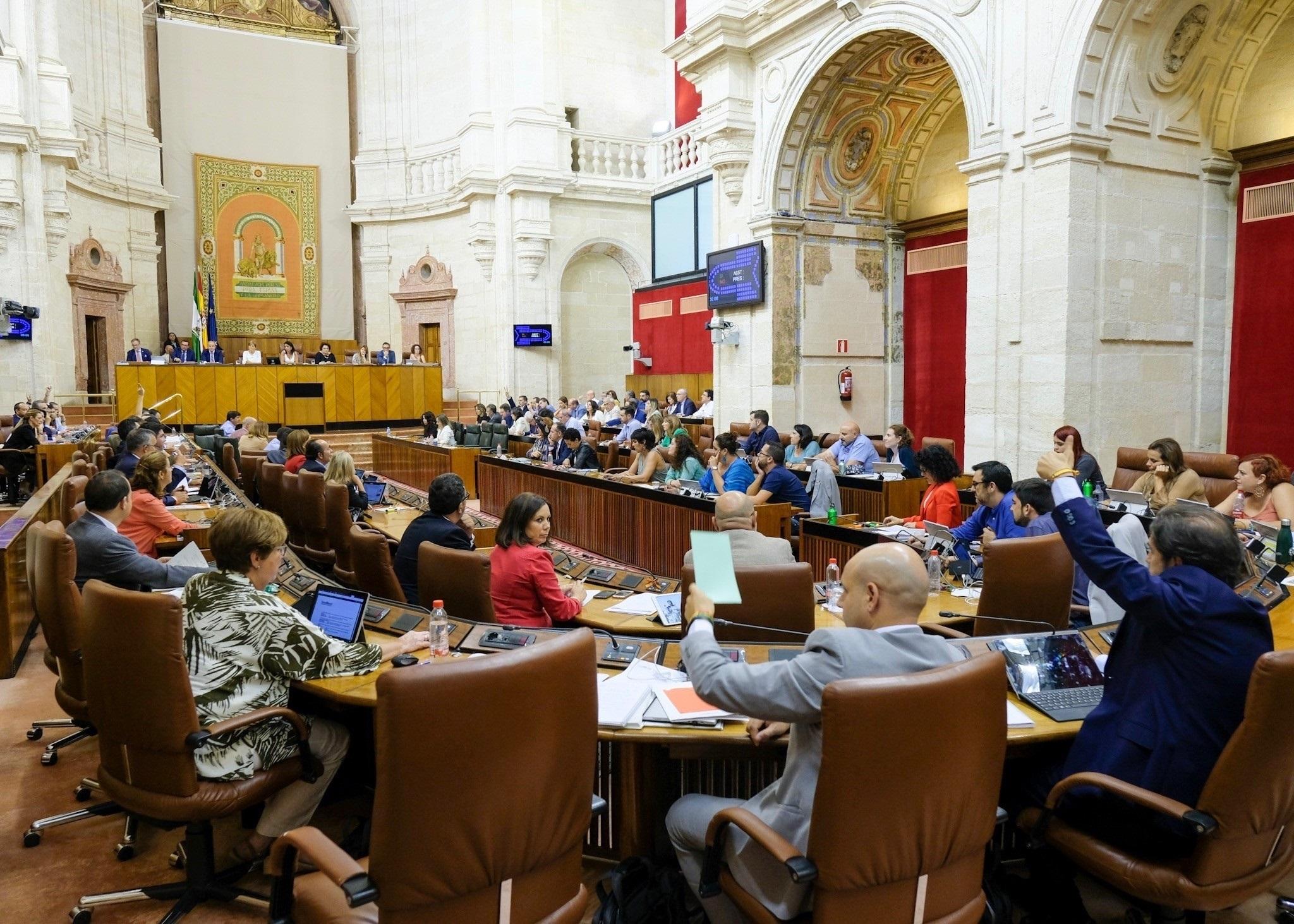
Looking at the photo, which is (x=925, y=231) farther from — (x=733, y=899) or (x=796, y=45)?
(x=733, y=899)

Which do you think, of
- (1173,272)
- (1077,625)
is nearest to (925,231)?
(1173,272)

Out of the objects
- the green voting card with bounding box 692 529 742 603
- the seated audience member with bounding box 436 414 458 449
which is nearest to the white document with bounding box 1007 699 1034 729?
the green voting card with bounding box 692 529 742 603

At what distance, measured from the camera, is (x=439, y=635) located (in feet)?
9.29

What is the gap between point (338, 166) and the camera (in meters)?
18.5

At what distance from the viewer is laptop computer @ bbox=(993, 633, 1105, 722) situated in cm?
238

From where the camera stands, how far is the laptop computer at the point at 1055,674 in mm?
2383

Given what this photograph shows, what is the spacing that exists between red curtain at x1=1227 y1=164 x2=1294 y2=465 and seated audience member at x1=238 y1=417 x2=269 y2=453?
30.8 feet

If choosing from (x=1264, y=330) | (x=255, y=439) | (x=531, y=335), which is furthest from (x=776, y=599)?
(x=531, y=335)

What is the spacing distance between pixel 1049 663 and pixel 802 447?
21.5 feet

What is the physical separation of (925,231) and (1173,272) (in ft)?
12.3

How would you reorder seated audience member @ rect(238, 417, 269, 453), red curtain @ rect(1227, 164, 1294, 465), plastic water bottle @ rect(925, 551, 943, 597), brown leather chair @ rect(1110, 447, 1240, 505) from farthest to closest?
seated audience member @ rect(238, 417, 269, 453) → red curtain @ rect(1227, 164, 1294, 465) → brown leather chair @ rect(1110, 447, 1240, 505) → plastic water bottle @ rect(925, 551, 943, 597)

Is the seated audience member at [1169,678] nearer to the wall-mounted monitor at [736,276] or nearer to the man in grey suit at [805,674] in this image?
the man in grey suit at [805,674]

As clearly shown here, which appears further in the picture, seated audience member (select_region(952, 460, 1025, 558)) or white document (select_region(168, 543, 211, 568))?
seated audience member (select_region(952, 460, 1025, 558))

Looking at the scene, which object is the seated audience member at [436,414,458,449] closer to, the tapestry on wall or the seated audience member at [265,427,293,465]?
the seated audience member at [265,427,293,465]
